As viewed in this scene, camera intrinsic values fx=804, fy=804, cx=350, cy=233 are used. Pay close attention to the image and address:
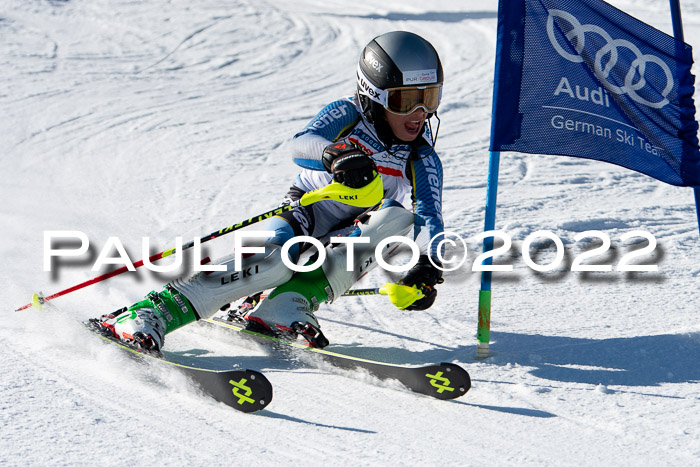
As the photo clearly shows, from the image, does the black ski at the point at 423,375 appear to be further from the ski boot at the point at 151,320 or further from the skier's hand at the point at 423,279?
the ski boot at the point at 151,320

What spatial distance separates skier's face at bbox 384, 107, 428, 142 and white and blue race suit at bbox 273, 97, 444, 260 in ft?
0.27

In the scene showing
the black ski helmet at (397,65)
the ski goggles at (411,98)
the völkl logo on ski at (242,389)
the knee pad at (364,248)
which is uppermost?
the black ski helmet at (397,65)

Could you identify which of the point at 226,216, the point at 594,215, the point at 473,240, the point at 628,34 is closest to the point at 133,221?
the point at 226,216

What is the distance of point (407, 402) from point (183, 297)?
1.32 metres

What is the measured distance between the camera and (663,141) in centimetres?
429

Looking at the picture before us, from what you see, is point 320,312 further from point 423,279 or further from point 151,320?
point 151,320

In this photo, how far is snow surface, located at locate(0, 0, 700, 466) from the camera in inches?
126

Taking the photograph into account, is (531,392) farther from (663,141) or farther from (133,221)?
(133,221)

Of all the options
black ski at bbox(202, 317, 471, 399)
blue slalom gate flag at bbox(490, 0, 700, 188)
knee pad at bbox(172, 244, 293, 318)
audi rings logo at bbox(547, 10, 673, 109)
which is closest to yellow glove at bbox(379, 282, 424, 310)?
black ski at bbox(202, 317, 471, 399)

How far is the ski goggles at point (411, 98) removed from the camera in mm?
4363

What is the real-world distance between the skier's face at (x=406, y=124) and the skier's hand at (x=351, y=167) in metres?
0.47

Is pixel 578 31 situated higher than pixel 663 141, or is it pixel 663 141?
pixel 578 31

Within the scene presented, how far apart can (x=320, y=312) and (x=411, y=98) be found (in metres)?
1.58

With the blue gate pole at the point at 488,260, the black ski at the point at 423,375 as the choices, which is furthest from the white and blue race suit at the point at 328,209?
the black ski at the point at 423,375
